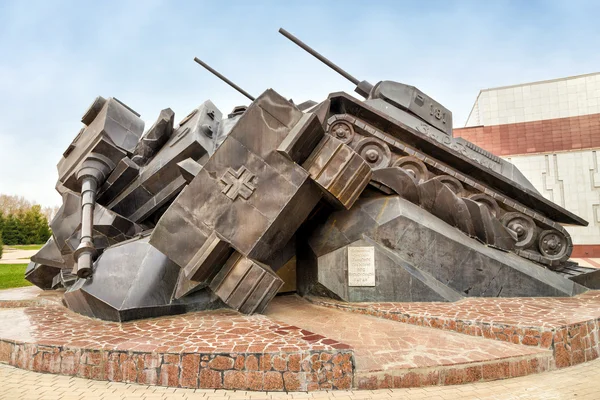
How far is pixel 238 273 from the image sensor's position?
574 cm

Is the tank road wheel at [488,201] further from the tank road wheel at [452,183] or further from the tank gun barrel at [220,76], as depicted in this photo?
the tank gun barrel at [220,76]

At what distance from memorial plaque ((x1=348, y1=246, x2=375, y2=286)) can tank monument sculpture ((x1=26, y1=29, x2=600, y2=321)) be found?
2cm

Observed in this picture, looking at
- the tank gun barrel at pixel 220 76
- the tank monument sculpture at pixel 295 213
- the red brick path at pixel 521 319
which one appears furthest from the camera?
the tank gun barrel at pixel 220 76

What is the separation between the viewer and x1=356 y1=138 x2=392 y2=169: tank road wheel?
8.09 metres

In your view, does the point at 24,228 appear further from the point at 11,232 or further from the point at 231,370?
the point at 231,370

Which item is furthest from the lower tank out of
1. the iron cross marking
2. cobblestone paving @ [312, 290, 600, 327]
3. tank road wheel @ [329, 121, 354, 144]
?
the iron cross marking

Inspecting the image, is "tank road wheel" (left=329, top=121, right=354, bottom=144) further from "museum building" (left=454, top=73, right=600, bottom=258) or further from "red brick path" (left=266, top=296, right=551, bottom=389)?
"museum building" (left=454, top=73, right=600, bottom=258)

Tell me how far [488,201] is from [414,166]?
1637 mm

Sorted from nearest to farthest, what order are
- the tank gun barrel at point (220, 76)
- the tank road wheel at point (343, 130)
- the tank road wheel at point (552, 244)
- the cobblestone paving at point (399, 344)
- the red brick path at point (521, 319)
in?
1. the cobblestone paving at point (399, 344)
2. the red brick path at point (521, 319)
3. the tank road wheel at point (552, 244)
4. the tank road wheel at point (343, 130)
5. the tank gun barrel at point (220, 76)

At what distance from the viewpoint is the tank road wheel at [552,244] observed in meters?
8.01

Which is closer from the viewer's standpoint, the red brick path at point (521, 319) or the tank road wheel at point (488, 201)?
the red brick path at point (521, 319)

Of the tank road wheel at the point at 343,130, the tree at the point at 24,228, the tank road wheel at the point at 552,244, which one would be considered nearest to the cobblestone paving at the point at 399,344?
the tank road wheel at the point at 343,130

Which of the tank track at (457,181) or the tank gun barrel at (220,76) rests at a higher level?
the tank gun barrel at (220,76)

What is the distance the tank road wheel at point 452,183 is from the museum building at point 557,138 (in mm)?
12448
